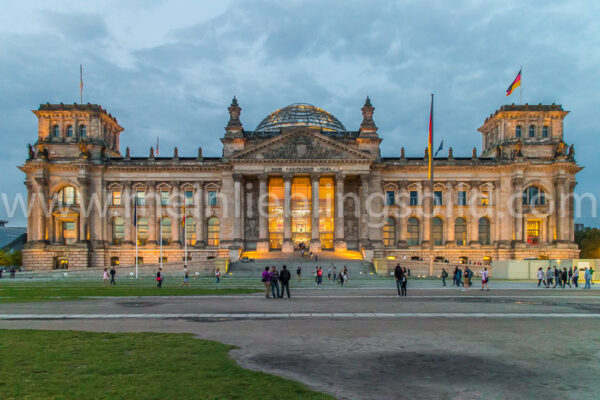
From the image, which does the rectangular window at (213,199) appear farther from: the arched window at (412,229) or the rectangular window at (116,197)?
the arched window at (412,229)

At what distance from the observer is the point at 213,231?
79625mm

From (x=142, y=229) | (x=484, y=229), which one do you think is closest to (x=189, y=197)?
(x=142, y=229)

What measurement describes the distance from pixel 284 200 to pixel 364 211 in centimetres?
1257

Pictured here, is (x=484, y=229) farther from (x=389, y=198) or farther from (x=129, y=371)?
(x=129, y=371)

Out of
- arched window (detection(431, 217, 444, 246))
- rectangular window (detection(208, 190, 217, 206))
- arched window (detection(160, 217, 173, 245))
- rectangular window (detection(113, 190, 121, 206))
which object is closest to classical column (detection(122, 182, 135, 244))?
rectangular window (detection(113, 190, 121, 206))

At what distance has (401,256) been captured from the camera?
77.7 metres

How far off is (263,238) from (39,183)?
3655 cm

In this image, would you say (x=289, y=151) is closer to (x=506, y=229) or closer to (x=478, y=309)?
(x=506, y=229)

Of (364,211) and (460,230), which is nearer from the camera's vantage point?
(364,211)

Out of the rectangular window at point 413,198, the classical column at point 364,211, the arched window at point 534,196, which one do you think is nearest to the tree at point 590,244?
the arched window at point 534,196

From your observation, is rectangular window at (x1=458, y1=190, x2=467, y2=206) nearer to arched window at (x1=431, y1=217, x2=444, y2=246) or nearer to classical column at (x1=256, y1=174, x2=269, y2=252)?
arched window at (x1=431, y1=217, x2=444, y2=246)

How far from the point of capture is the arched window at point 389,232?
7950 centimetres

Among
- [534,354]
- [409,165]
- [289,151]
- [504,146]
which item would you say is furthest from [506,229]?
[534,354]

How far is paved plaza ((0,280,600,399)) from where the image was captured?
1108cm
